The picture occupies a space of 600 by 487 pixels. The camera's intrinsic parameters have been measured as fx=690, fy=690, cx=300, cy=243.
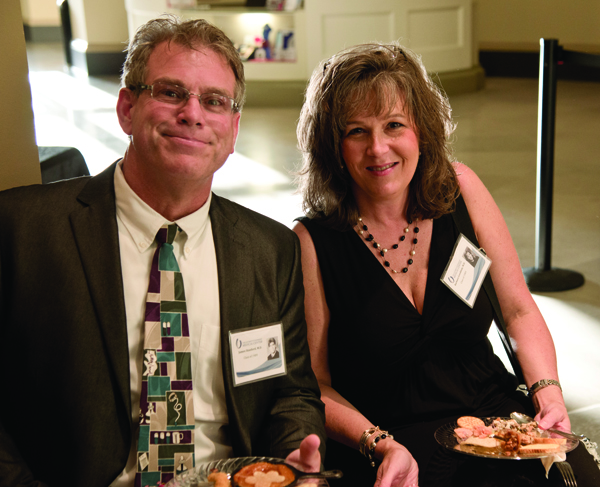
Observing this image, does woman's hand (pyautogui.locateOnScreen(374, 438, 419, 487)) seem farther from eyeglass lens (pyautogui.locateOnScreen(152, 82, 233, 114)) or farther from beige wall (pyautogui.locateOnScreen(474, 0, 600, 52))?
beige wall (pyautogui.locateOnScreen(474, 0, 600, 52))

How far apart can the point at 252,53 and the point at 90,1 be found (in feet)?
11.9

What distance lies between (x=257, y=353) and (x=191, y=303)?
20 centimetres

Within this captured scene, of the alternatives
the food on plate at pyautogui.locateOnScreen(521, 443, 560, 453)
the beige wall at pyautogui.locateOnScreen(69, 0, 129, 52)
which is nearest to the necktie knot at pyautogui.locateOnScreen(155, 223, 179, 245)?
the food on plate at pyautogui.locateOnScreen(521, 443, 560, 453)

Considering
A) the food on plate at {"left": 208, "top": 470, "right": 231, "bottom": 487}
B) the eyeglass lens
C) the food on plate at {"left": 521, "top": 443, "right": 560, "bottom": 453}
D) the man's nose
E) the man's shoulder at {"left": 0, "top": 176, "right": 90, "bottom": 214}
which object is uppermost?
the eyeglass lens

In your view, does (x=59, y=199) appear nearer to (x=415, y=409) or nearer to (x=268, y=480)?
(x=268, y=480)

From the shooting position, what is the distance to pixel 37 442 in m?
1.53

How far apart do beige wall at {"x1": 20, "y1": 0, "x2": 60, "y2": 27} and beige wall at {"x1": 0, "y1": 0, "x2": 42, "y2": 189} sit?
1720cm

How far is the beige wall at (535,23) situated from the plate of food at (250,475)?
10.6m

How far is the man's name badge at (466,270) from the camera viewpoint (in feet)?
6.48

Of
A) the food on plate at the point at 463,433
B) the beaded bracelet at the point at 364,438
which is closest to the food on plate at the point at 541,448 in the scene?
the food on plate at the point at 463,433

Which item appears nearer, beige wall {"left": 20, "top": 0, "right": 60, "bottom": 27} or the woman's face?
the woman's face

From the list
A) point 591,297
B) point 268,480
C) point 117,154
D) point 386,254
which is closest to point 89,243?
point 268,480

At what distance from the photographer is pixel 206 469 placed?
1.45 m

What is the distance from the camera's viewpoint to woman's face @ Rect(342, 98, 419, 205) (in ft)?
6.25
